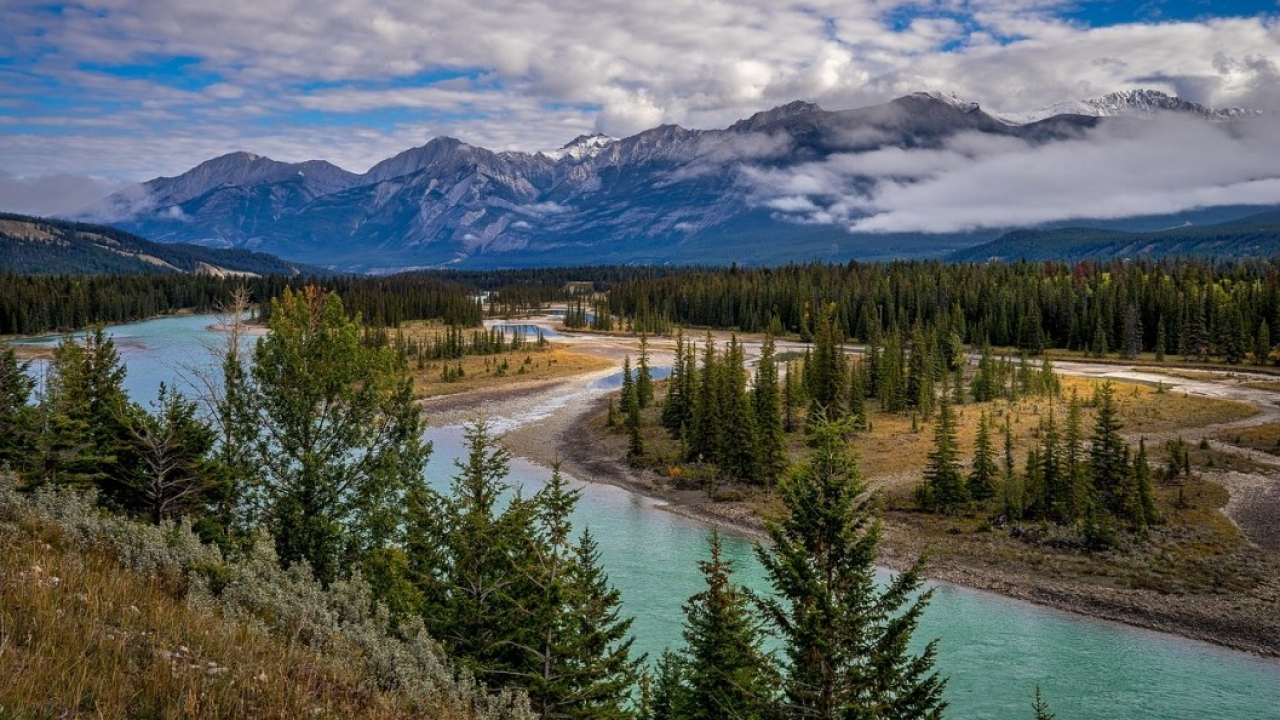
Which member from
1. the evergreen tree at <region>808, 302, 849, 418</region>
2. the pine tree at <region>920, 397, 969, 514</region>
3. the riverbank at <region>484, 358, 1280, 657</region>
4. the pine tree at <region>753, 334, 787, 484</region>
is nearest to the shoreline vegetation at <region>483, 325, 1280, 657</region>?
the riverbank at <region>484, 358, 1280, 657</region>

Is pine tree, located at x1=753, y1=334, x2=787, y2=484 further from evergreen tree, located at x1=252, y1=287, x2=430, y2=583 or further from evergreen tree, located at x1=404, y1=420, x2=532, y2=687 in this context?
evergreen tree, located at x1=404, y1=420, x2=532, y2=687

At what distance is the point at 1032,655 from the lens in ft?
103

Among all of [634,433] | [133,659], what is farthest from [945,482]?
[133,659]

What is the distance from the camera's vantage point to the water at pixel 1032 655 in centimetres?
2742

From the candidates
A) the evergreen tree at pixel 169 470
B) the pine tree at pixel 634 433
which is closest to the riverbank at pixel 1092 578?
the pine tree at pixel 634 433

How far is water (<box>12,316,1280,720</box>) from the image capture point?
27.4m

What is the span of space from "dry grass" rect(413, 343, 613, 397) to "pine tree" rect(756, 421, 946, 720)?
8500 cm

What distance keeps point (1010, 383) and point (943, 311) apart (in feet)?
194

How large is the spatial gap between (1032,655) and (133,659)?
3220 cm

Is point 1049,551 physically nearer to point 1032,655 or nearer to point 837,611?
point 1032,655

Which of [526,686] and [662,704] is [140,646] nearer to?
[526,686]

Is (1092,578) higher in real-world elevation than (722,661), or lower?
lower

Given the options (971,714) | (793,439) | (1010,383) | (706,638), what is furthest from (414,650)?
(1010,383)

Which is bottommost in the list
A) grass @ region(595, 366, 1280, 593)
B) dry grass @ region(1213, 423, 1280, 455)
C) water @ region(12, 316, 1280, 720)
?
water @ region(12, 316, 1280, 720)
